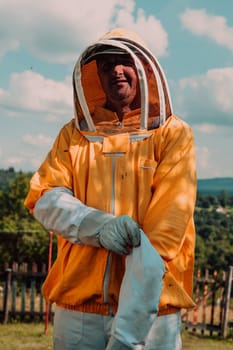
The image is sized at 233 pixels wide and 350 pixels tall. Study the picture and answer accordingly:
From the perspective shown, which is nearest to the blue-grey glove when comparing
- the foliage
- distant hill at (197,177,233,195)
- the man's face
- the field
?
the man's face

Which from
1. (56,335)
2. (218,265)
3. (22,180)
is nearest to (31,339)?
(56,335)

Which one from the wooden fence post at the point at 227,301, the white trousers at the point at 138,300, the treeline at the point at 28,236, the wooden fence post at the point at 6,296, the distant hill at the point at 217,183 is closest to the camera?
the white trousers at the point at 138,300

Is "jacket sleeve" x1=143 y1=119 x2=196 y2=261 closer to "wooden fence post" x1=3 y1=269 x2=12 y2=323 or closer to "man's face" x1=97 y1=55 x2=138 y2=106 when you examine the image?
"man's face" x1=97 y1=55 x2=138 y2=106

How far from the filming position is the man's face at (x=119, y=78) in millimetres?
2758

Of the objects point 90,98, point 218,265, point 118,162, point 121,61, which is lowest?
point 218,265

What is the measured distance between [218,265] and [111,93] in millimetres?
27880

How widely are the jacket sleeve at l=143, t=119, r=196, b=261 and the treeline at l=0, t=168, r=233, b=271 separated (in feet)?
69.2

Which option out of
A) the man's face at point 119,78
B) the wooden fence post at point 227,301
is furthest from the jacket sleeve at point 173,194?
the wooden fence post at point 227,301

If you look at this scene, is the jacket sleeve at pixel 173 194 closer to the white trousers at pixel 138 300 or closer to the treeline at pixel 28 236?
the white trousers at pixel 138 300

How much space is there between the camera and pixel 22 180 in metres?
27.5

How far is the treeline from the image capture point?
88.0 feet

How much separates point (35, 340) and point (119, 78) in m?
8.24

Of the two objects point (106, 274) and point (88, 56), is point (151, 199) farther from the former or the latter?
point (88, 56)

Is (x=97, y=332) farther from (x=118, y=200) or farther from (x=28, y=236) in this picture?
(x=28, y=236)
